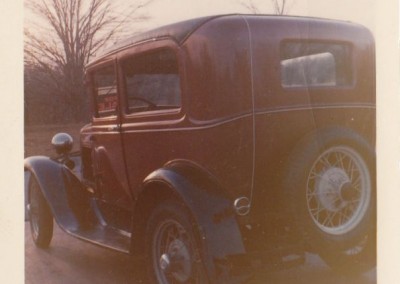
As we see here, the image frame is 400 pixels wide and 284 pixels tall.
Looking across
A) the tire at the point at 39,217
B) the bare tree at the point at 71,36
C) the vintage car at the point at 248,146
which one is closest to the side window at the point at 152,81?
the vintage car at the point at 248,146

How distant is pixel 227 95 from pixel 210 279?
1.46 feet

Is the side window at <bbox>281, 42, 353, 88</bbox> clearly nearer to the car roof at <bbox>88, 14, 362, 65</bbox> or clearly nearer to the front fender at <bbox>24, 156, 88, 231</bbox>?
the car roof at <bbox>88, 14, 362, 65</bbox>


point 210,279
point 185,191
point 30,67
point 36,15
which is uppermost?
point 36,15

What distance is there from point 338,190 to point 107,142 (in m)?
0.68

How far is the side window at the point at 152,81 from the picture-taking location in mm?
1235

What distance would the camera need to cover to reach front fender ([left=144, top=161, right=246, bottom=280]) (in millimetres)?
1137

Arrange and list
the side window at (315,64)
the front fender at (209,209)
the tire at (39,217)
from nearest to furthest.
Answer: the front fender at (209,209), the side window at (315,64), the tire at (39,217)

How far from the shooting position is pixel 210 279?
3.73 feet

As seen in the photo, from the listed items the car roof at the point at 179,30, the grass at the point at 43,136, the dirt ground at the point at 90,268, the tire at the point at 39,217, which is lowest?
the dirt ground at the point at 90,268

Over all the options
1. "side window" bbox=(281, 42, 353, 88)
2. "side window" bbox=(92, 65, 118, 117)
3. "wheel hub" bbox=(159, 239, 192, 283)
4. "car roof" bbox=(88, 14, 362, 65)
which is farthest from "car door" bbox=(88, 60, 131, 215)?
"side window" bbox=(281, 42, 353, 88)

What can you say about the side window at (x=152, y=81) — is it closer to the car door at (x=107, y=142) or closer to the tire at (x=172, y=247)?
the car door at (x=107, y=142)

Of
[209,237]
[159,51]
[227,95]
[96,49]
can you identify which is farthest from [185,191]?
[96,49]
